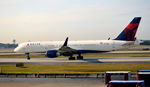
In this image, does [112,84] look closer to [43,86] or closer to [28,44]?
[43,86]

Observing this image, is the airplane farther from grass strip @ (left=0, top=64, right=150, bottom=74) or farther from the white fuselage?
grass strip @ (left=0, top=64, right=150, bottom=74)

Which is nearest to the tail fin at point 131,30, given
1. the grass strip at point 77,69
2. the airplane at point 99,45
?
the airplane at point 99,45

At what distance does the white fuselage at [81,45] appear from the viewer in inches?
2643

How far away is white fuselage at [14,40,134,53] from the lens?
220ft

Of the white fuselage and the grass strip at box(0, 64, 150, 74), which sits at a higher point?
the white fuselage

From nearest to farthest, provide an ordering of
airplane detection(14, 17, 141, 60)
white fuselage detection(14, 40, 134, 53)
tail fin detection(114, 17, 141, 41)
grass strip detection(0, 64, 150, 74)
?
grass strip detection(0, 64, 150, 74) → airplane detection(14, 17, 141, 60) → tail fin detection(114, 17, 141, 41) → white fuselage detection(14, 40, 134, 53)

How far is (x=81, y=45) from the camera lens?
→ 69750 mm

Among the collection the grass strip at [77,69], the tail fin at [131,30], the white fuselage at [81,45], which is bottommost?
the grass strip at [77,69]

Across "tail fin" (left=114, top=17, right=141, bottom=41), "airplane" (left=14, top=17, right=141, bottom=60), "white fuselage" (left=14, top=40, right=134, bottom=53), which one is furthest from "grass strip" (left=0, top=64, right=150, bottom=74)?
"tail fin" (left=114, top=17, right=141, bottom=41)

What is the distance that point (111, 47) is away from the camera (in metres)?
67.2

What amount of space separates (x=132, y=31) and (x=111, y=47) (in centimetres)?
721

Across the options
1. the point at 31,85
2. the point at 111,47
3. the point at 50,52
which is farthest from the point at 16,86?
the point at 111,47

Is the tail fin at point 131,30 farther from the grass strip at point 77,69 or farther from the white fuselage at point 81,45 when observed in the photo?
the grass strip at point 77,69

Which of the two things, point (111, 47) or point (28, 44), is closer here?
point (111, 47)
